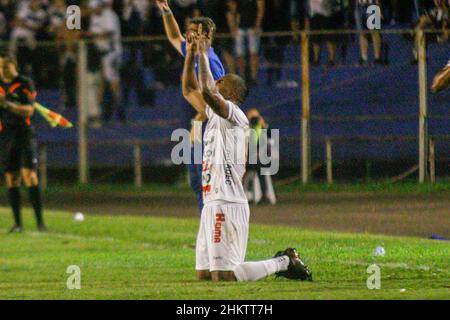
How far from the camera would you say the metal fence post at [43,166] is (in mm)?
30625

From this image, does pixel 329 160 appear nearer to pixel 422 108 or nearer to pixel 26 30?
pixel 422 108

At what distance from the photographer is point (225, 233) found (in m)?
11.7

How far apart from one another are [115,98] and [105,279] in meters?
16.9

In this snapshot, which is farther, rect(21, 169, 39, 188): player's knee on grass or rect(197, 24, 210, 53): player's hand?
rect(21, 169, 39, 188): player's knee on grass

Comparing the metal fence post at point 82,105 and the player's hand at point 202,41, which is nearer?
the player's hand at point 202,41

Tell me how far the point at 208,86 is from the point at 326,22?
1710 centimetres

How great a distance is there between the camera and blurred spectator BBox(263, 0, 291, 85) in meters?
28.1

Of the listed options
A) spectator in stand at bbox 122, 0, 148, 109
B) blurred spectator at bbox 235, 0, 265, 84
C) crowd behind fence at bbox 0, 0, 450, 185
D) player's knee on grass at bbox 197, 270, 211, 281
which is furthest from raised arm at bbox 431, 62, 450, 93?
spectator in stand at bbox 122, 0, 148, 109

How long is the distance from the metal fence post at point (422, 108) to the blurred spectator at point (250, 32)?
3.31 metres

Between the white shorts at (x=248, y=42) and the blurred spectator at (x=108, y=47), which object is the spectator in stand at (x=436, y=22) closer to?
the white shorts at (x=248, y=42)

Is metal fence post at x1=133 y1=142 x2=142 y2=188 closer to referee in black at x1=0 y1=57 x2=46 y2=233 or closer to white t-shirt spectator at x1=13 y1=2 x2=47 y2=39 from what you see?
white t-shirt spectator at x1=13 y1=2 x2=47 y2=39

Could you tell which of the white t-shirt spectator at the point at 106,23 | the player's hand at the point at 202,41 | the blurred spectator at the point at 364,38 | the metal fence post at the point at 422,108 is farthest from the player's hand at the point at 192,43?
the white t-shirt spectator at the point at 106,23

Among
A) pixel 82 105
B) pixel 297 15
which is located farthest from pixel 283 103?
pixel 82 105

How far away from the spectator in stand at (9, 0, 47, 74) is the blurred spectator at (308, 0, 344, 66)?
6.07m
